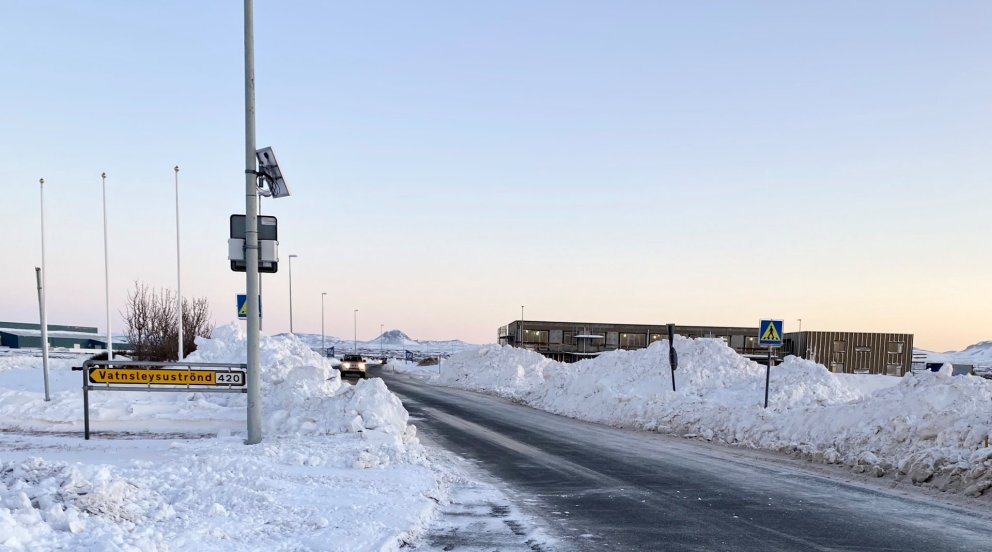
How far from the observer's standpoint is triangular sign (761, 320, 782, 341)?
17.1 m

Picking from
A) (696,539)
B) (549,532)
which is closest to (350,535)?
(549,532)

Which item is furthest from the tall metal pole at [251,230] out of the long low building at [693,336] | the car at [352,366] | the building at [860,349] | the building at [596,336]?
the building at [860,349]

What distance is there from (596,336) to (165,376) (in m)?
65.7

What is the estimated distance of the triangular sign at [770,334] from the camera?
1714cm

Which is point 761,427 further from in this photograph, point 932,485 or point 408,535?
point 408,535

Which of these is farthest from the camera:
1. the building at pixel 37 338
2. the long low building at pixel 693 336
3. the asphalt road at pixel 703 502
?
the building at pixel 37 338

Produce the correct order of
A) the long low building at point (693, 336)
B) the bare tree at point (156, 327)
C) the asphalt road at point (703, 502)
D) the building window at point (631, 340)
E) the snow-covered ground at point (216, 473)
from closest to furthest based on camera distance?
the snow-covered ground at point (216, 473) < the asphalt road at point (703, 502) < the bare tree at point (156, 327) < the long low building at point (693, 336) < the building window at point (631, 340)

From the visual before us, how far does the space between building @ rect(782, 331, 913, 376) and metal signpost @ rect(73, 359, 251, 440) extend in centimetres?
6873

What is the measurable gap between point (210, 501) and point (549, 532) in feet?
13.1

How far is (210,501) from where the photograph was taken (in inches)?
262

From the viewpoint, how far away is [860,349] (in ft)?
223

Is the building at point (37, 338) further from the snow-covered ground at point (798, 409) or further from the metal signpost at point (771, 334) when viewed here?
the metal signpost at point (771, 334)

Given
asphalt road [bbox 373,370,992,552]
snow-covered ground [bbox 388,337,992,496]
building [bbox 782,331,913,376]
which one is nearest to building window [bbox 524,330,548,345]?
building [bbox 782,331,913,376]

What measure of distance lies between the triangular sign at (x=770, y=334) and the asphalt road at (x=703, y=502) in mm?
4640
